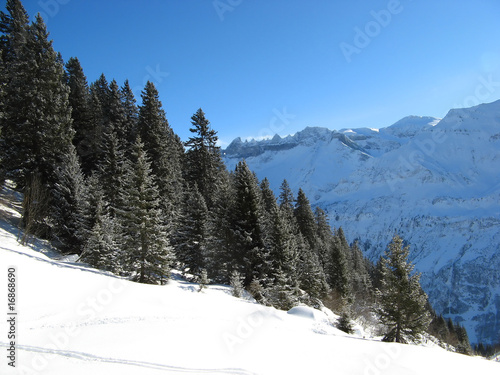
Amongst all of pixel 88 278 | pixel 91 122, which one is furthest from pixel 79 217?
pixel 91 122

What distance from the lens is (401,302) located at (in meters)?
19.5

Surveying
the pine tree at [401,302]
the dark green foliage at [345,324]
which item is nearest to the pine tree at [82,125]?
the dark green foliage at [345,324]

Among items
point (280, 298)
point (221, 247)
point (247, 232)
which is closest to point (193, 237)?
point (221, 247)

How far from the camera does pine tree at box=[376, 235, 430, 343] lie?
63.3 feet

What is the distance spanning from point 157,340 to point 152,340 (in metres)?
0.15

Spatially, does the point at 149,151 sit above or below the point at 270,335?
above

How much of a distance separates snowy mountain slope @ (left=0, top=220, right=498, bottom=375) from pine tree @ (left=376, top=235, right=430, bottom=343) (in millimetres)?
9273

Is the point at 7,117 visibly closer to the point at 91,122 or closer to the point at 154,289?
the point at 91,122

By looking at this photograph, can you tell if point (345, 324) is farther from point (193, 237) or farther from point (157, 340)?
point (193, 237)

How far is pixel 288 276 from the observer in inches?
1032

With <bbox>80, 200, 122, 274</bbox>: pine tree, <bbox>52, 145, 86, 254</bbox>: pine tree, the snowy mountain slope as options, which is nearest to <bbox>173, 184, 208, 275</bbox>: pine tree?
<bbox>80, 200, 122, 274</bbox>: pine tree

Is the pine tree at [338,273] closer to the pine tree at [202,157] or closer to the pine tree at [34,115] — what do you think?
the pine tree at [202,157]

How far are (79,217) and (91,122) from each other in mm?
20084

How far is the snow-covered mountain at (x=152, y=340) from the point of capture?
7.34 m
